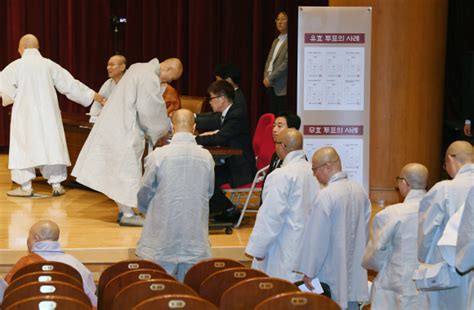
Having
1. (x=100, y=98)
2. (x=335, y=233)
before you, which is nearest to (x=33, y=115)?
(x=100, y=98)

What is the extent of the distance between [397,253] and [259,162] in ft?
8.83

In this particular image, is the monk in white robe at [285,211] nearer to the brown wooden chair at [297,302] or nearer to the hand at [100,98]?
the brown wooden chair at [297,302]

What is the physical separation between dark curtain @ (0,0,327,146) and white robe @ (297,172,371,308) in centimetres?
657

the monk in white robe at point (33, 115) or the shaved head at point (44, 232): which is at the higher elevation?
the monk in white robe at point (33, 115)

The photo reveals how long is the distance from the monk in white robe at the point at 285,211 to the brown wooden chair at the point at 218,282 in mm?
1320

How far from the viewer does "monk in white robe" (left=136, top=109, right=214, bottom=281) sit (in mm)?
6770

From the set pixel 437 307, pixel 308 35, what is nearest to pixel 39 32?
pixel 308 35

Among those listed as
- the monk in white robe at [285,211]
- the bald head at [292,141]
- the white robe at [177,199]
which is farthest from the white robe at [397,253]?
the white robe at [177,199]

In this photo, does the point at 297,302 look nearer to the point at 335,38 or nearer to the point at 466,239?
the point at 466,239

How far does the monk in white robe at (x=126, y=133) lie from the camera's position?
8.34 metres

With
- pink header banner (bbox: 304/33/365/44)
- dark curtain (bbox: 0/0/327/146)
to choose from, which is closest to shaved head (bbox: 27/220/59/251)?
pink header banner (bbox: 304/33/365/44)

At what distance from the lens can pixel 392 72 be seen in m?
9.53

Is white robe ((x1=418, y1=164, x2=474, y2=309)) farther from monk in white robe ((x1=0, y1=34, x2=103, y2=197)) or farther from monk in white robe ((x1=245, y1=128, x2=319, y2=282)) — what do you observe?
monk in white robe ((x1=0, y1=34, x2=103, y2=197))

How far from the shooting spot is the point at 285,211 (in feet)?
21.9
